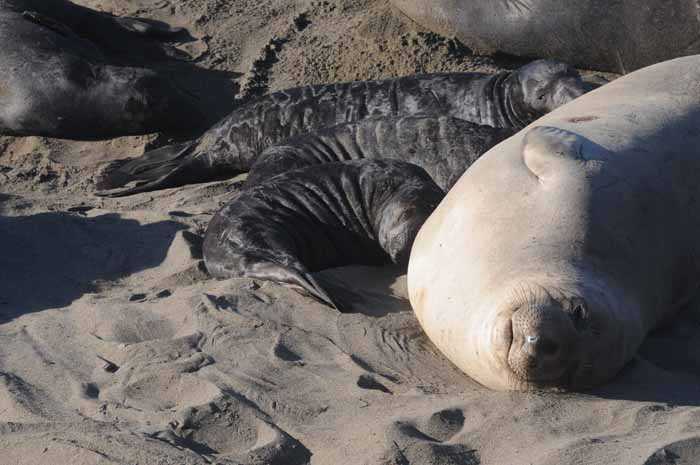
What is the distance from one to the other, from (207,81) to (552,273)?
5.09 metres

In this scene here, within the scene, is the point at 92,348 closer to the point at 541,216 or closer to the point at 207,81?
the point at 541,216

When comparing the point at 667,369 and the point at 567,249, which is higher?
the point at 567,249

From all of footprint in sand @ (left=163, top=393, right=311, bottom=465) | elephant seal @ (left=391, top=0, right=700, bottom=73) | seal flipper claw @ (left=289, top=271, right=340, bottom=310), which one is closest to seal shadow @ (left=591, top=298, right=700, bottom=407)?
footprint in sand @ (left=163, top=393, right=311, bottom=465)

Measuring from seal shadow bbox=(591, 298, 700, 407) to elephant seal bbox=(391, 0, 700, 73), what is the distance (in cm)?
355

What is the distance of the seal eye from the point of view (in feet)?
11.3

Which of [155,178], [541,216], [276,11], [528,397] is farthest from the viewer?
[276,11]

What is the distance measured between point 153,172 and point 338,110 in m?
1.15

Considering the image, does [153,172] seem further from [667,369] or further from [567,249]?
[667,369]

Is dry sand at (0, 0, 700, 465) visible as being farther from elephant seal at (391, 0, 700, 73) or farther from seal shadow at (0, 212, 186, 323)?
elephant seal at (391, 0, 700, 73)

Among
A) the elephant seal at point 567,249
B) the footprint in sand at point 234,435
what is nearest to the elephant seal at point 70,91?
the elephant seal at point 567,249

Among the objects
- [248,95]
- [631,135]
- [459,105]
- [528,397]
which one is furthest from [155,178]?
[528,397]

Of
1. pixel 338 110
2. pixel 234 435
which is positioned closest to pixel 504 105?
pixel 338 110

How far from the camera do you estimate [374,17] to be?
8.19 metres

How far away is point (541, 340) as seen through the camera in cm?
339
